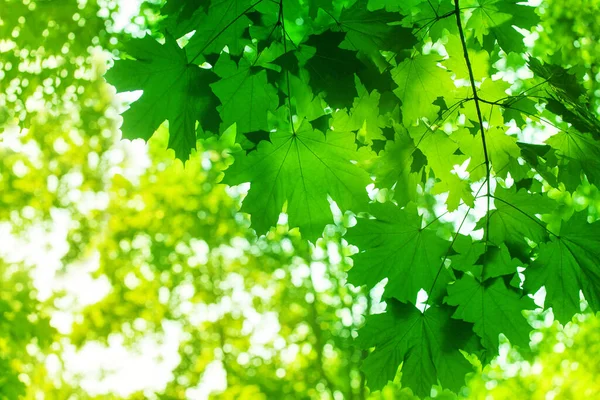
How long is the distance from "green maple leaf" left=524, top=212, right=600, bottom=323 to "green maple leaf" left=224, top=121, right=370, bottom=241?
529 mm

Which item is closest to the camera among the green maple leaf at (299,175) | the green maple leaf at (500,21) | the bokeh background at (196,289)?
the green maple leaf at (299,175)

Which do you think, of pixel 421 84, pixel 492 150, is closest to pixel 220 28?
pixel 421 84

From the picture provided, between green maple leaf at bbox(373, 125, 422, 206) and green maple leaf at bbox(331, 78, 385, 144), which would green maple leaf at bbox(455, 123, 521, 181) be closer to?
green maple leaf at bbox(373, 125, 422, 206)

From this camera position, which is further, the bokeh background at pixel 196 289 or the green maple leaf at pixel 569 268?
the bokeh background at pixel 196 289

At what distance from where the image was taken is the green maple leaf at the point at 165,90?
1.25m

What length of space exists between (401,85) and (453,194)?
377mm

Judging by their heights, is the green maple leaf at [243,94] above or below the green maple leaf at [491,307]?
above

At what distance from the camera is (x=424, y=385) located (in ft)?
5.08

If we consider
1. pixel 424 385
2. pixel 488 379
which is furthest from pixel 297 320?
pixel 424 385

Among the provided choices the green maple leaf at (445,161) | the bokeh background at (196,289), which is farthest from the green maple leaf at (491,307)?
the bokeh background at (196,289)

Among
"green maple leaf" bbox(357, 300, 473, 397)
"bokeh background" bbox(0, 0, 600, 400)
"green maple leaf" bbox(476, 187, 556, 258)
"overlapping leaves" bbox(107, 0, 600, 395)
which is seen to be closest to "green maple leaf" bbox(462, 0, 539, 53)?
"overlapping leaves" bbox(107, 0, 600, 395)

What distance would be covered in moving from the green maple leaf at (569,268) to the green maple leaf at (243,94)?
84 centimetres

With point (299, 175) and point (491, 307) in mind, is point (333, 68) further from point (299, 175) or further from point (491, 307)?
point (491, 307)

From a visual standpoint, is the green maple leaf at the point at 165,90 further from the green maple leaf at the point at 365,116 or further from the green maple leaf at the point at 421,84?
the green maple leaf at the point at 421,84
